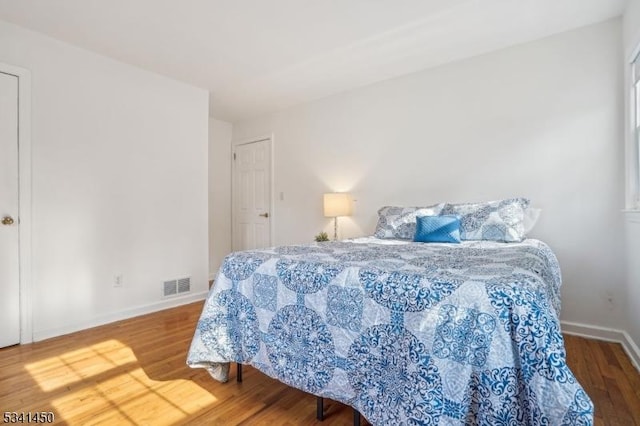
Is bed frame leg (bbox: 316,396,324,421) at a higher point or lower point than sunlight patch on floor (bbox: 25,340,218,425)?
higher

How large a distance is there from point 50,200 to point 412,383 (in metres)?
3.01

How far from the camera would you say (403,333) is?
122cm

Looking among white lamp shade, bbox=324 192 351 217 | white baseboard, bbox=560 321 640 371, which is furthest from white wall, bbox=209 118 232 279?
white baseboard, bbox=560 321 640 371

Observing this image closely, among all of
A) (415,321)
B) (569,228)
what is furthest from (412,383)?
(569,228)

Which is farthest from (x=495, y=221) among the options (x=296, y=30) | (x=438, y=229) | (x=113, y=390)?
(x=113, y=390)

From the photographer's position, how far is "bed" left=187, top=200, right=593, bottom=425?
3.28 ft

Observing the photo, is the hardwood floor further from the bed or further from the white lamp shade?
the white lamp shade

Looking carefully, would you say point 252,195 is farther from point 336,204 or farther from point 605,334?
point 605,334

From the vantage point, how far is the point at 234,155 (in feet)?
16.8

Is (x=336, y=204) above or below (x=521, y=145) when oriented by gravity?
below

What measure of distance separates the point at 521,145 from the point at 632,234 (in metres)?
1.01

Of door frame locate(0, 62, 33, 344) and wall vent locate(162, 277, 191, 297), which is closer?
door frame locate(0, 62, 33, 344)

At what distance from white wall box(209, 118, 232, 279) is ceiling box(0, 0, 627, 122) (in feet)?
5.04

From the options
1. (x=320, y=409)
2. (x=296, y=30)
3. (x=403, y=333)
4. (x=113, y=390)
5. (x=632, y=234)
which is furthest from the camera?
(x=296, y=30)
